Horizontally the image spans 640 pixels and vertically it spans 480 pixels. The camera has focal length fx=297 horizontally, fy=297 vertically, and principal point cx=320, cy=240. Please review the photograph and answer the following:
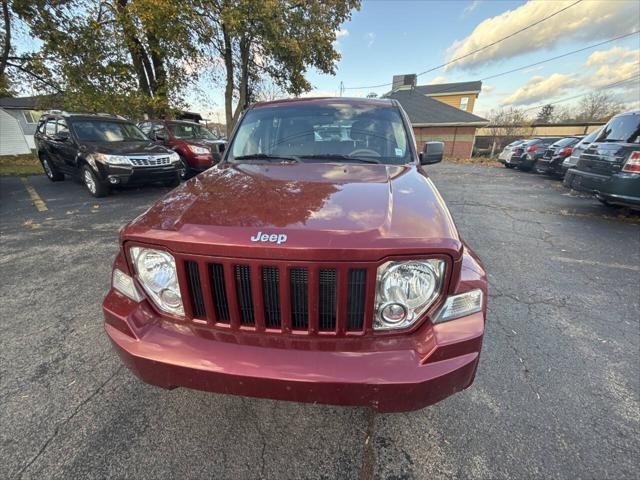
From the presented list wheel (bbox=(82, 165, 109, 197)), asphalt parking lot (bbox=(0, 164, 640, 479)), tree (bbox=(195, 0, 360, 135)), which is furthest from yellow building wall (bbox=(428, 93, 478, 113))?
asphalt parking lot (bbox=(0, 164, 640, 479))

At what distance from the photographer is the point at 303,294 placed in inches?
51.6

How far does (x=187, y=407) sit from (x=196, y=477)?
44cm

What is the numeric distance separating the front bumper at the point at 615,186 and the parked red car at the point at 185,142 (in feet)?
27.4

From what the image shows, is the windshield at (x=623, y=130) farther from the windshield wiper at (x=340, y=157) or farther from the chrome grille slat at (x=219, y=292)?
the chrome grille slat at (x=219, y=292)

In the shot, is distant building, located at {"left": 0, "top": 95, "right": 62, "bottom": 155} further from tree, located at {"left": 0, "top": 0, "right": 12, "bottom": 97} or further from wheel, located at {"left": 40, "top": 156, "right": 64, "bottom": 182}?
wheel, located at {"left": 40, "top": 156, "right": 64, "bottom": 182}

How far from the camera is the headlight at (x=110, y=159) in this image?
636cm

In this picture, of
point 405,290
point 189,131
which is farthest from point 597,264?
point 189,131

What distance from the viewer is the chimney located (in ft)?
101

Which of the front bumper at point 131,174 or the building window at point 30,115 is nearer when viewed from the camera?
the front bumper at point 131,174

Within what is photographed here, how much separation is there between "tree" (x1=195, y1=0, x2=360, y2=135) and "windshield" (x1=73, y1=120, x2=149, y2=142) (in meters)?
5.62

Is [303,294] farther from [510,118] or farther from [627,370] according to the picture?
[510,118]

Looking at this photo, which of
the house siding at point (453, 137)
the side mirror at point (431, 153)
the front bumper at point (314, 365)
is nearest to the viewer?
the front bumper at point (314, 365)

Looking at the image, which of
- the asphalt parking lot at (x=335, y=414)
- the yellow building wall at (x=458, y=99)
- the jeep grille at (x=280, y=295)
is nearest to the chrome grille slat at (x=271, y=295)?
the jeep grille at (x=280, y=295)

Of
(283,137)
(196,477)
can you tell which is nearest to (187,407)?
(196,477)
